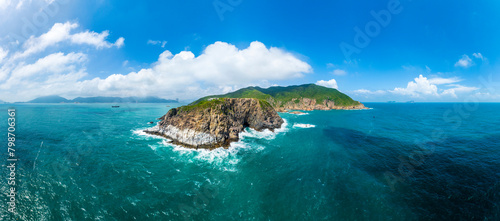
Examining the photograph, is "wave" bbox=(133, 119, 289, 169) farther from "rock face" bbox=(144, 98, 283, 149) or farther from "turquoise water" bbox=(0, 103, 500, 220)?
"rock face" bbox=(144, 98, 283, 149)

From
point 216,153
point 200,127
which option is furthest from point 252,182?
point 200,127

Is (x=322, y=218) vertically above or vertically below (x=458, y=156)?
below

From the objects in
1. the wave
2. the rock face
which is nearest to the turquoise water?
the wave

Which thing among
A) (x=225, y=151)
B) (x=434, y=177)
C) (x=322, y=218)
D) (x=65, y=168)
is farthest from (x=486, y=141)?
(x=65, y=168)

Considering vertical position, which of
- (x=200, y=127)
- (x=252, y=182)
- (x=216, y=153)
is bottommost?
(x=252, y=182)

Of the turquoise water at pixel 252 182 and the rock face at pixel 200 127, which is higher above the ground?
the rock face at pixel 200 127

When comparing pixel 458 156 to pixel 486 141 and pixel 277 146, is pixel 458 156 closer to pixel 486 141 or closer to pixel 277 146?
pixel 486 141

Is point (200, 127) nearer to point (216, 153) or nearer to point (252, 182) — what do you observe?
point (216, 153)

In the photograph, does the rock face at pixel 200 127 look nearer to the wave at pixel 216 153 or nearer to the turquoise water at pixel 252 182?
the wave at pixel 216 153

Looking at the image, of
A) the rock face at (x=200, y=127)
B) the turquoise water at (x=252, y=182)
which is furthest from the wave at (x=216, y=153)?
the rock face at (x=200, y=127)

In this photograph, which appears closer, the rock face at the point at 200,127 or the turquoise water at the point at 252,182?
the turquoise water at the point at 252,182

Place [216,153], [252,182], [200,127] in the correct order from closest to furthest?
[252,182] → [216,153] → [200,127]
